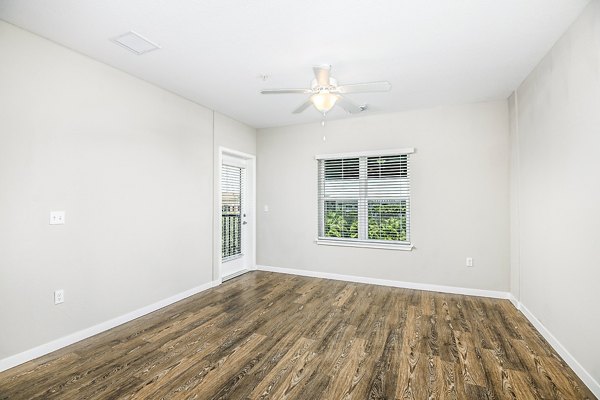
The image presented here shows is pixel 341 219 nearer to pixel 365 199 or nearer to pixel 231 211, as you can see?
pixel 365 199

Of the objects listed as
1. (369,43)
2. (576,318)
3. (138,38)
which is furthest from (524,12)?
(138,38)

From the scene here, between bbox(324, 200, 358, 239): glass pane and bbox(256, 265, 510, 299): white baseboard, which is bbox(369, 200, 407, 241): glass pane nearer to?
bbox(324, 200, 358, 239): glass pane

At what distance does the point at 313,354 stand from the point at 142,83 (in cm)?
334

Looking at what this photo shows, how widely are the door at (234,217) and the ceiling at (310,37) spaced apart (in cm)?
171

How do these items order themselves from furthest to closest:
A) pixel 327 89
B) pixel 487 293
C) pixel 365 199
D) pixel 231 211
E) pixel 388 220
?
pixel 231 211, pixel 365 199, pixel 388 220, pixel 487 293, pixel 327 89

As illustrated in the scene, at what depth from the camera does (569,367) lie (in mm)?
2193

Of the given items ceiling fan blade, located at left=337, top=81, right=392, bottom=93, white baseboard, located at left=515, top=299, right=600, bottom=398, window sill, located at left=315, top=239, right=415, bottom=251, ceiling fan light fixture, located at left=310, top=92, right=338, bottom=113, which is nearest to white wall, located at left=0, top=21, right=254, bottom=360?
ceiling fan light fixture, located at left=310, top=92, right=338, bottom=113

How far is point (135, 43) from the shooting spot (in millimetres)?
2467

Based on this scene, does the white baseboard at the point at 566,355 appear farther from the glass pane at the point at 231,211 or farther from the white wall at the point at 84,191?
the glass pane at the point at 231,211

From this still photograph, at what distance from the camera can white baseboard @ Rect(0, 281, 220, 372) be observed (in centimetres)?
221

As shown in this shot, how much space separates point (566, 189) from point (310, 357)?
2.48m

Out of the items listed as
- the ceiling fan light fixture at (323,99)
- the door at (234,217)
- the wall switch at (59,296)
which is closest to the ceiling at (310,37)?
the ceiling fan light fixture at (323,99)

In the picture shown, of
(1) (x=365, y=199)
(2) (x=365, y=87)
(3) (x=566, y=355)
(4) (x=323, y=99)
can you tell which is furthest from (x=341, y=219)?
(3) (x=566, y=355)

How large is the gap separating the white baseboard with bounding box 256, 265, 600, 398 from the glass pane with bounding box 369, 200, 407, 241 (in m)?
0.68
